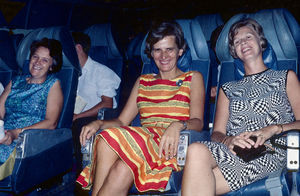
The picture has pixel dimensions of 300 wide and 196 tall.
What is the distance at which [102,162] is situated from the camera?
1.69 meters

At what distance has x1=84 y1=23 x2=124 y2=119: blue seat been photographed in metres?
3.31

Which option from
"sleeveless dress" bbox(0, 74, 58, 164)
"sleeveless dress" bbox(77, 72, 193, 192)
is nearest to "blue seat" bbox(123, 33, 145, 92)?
"sleeveless dress" bbox(0, 74, 58, 164)

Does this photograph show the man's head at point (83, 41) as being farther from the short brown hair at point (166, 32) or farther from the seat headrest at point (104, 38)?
the short brown hair at point (166, 32)

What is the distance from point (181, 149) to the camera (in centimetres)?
159

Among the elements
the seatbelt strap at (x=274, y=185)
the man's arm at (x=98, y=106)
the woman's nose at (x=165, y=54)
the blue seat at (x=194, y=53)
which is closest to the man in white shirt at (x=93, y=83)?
the man's arm at (x=98, y=106)

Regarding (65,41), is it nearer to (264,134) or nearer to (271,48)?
(271,48)

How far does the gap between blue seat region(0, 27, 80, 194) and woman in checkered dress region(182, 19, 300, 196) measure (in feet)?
3.37

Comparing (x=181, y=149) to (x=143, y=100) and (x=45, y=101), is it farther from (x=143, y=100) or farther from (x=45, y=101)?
(x=45, y=101)

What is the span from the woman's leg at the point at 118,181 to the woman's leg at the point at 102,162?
0.16ft

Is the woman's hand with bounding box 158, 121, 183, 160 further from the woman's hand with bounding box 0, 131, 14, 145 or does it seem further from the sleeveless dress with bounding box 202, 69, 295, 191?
the woman's hand with bounding box 0, 131, 14, 145

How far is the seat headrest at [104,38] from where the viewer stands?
333 centimetres

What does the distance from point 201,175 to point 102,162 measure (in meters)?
0.52

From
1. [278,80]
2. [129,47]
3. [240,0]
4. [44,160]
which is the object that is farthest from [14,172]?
[240,0]

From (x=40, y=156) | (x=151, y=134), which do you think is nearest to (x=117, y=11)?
(x=40, y=156)
